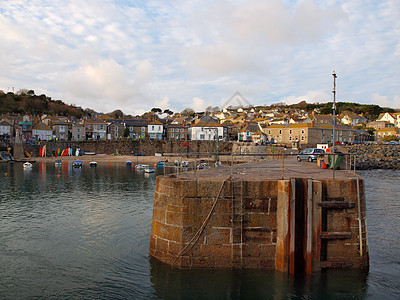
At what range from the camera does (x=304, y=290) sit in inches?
497

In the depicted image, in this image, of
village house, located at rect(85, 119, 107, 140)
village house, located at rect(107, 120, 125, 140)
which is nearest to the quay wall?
village house, located at rect(107, 120, 125, 140)

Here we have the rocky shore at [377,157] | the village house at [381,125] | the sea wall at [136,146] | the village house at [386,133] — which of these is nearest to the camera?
the rocky shore at [377,157]

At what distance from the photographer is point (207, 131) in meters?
112

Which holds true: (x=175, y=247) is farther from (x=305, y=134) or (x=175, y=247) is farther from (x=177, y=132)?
(x=177, y=132)

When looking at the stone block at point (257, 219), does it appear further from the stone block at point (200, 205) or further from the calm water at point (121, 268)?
the calm water at point (121, 268)

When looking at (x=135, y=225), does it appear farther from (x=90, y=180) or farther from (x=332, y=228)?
(x=90, y=180)

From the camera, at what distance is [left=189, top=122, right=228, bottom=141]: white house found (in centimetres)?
11156

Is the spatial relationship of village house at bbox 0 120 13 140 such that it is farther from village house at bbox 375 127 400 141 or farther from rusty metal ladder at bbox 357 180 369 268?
village house at bbox 375 127 400 141

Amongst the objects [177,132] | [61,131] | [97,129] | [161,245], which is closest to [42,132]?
[61,131]

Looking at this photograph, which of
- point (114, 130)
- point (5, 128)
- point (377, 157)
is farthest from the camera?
point (114, 130)

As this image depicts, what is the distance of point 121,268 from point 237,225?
22.6 ft

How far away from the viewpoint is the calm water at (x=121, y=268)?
1281cm

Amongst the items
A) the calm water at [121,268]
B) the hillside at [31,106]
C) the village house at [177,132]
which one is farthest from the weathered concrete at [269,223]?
the hillside at [31,106]

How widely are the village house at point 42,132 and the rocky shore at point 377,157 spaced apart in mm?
106333
